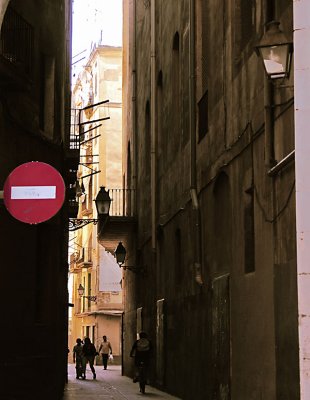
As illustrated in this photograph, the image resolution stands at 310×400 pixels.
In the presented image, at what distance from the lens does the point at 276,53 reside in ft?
29.9

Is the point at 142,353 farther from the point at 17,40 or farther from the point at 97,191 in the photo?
the point at 97,191

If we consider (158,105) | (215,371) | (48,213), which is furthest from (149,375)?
(48,213)

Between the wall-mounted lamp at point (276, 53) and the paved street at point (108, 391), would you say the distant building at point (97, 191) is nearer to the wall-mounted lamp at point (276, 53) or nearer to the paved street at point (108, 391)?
the paved street at point (108, 391)

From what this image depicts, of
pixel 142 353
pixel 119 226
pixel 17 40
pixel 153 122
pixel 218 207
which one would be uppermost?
pixel 153 122

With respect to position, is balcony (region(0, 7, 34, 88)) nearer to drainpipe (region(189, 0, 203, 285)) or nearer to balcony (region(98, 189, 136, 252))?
drainpipe (region(189, 0, 203, 285))

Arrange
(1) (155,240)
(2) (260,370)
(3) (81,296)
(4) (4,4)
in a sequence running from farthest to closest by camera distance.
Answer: (3) (81,296) < (1) (155,240) < (2) (260,370) < (4) (4,4)

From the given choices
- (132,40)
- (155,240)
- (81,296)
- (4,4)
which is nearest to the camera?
(4,4)

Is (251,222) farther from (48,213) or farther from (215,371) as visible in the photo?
(48,213)

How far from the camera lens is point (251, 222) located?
13602 mm

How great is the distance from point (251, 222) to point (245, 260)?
62cm

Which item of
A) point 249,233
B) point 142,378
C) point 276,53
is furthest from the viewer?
point 142,378

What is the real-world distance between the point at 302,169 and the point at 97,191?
2078 inches

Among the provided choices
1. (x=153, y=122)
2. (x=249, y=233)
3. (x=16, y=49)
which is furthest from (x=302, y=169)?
(x=153, y=122)

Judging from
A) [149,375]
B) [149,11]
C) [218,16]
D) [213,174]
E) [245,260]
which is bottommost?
[149,375]
